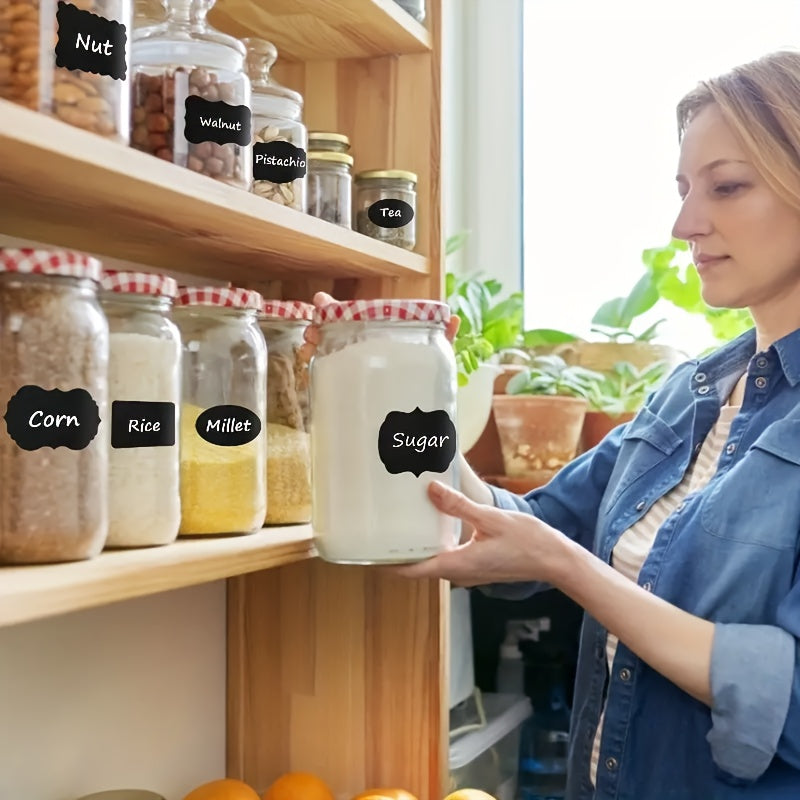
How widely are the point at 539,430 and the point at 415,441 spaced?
0.84 metres

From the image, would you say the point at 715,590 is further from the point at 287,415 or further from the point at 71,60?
the point at 71,60

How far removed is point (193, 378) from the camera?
96 cm

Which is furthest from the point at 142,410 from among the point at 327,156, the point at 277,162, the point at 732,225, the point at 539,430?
the point at 539,430

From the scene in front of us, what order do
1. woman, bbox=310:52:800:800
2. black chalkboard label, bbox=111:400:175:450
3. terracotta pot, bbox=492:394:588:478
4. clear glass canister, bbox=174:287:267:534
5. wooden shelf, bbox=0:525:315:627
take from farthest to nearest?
terracotta pot, bbox=492:394:588:478 → woman, bbox=310:52:800:800 → clear glass canister, bbox=174:287:267:534 → black chalkboard label, bbox=111:400:175:450 → wooden shelf, bbox=0:525:315:627

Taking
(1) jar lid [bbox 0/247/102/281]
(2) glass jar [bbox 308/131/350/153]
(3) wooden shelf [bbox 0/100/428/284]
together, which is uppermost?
(2) glass jar [bbox 308/131/350/153]

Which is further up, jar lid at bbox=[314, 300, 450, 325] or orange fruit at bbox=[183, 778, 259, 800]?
jar lid at bbox=[314, 300, 450, 325]

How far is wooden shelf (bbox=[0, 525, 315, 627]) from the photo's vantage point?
65 centimetres

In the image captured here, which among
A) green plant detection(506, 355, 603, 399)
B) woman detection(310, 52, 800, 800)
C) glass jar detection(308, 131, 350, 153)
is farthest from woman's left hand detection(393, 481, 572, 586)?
green plant detection(506, 355, 603, 399)

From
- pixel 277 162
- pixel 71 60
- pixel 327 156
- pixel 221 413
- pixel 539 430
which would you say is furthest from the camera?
pixel 539 430

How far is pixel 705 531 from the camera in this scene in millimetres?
1133

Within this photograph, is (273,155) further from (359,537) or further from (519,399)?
(519,399)

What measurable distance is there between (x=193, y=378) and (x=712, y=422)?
0.69 m

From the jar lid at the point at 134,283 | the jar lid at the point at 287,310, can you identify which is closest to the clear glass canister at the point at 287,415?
the jar lid at the point at 287,310

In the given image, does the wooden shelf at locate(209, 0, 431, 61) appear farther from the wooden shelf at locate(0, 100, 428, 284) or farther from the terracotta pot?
the terracotta pot
